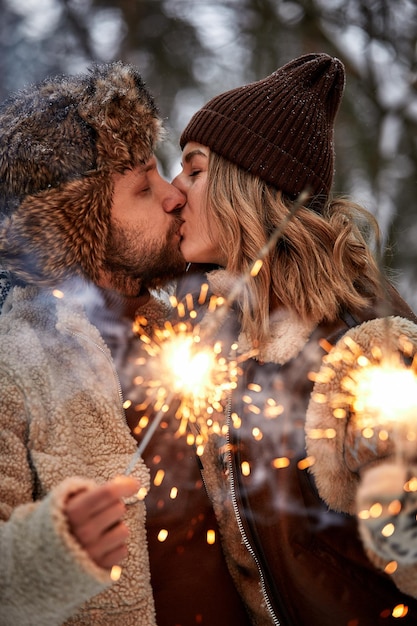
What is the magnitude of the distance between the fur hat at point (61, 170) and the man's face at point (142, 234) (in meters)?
0.05

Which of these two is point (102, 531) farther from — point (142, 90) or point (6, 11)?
point (6, 11)

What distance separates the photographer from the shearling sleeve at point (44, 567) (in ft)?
3.75


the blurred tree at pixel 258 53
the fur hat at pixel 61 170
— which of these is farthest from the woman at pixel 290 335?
the blurred tree at pixel 258 53

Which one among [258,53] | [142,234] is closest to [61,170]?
[142,234]

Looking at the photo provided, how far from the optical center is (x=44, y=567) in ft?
3.84

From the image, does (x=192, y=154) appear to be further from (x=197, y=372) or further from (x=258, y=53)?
(x=258, y=53)

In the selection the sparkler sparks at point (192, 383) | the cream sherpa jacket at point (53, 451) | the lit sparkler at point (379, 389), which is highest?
the lit sparkler at point (379, 389)

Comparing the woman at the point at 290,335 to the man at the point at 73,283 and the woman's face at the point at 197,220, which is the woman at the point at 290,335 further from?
the man at the point at 73,283

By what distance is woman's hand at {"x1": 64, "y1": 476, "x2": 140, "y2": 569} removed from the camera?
1119 millimetres

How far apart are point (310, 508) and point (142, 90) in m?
1.41

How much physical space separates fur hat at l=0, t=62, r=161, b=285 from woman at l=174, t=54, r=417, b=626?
→ 0.37 meters

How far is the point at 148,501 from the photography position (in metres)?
1.67

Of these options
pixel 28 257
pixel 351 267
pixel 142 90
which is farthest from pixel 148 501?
pixel 142 90

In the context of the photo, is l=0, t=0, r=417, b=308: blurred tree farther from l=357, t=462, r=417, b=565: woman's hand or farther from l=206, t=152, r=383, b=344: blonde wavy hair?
l=357, t=462, r=417, b=565: woman's hand
